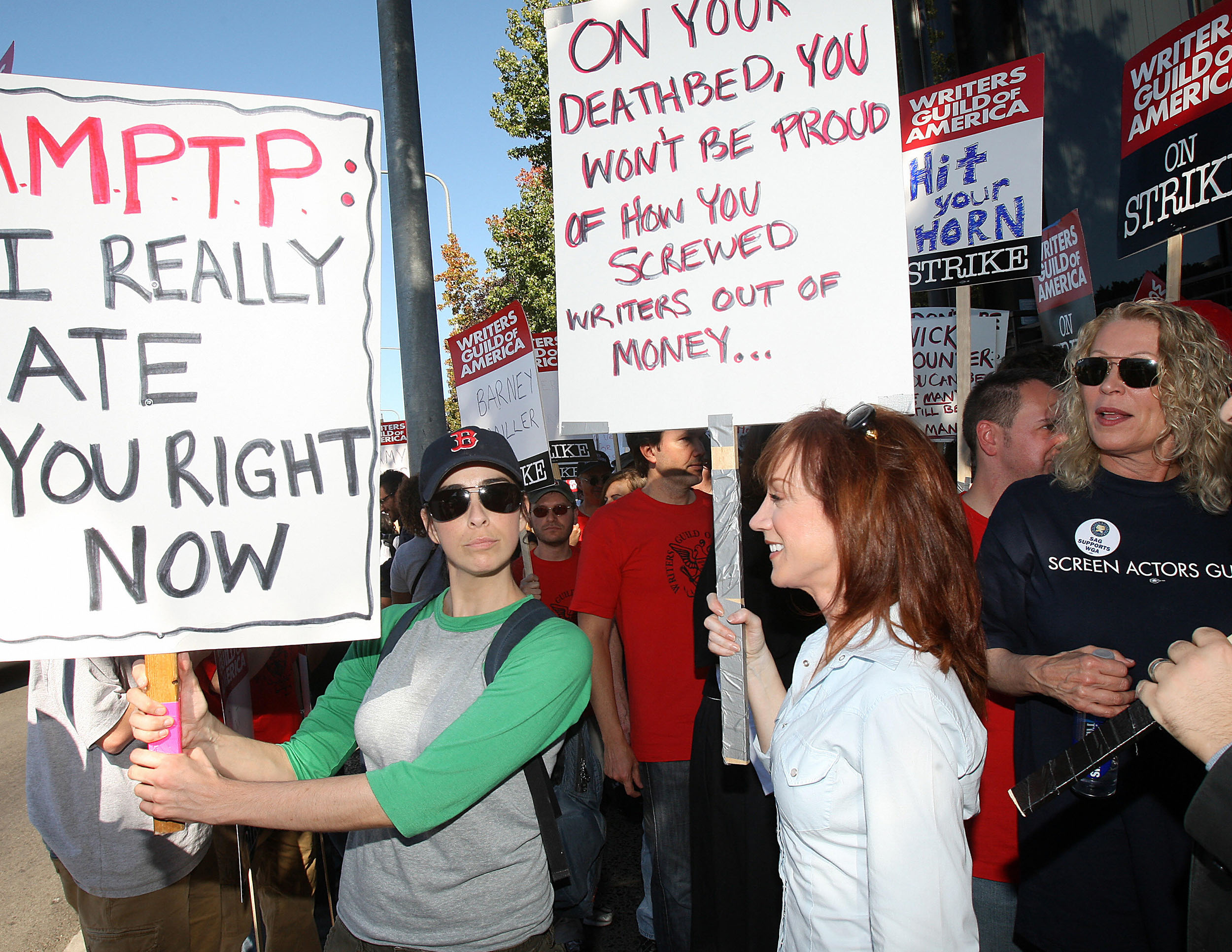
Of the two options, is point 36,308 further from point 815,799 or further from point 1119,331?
point 1119,331

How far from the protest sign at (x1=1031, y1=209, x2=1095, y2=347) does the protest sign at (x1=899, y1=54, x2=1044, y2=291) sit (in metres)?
2.01

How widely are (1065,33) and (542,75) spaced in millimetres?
14678

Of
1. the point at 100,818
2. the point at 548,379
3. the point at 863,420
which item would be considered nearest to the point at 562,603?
the point at 100,818

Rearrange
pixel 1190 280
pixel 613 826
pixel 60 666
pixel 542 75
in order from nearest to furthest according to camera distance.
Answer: pixel 60 666 < pixel 613 826 < pixel 1190 280 < pixel 542 75

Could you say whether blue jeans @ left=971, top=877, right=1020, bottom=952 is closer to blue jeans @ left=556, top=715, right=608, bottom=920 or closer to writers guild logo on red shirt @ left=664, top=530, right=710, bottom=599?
blue jeans @ left=556, top=715, right=608, bottom=920

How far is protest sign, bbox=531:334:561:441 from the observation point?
6.88m

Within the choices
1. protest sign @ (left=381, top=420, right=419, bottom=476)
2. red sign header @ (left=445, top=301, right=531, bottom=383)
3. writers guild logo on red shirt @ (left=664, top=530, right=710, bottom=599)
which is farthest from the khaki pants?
protest sign @ (left=381, top=420, right=419, bottom=476)

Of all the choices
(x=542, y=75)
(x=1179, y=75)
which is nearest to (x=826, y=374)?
(x=1179, y=75)

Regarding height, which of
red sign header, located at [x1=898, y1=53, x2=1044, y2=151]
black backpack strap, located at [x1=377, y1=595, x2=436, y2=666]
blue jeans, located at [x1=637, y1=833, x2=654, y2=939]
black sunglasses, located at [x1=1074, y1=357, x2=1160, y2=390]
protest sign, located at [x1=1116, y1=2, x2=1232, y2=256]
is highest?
red sign header, located at [x1=898, y1=53, x2=1044, y2=151]

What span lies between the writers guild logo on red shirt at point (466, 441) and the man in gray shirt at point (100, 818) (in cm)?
115

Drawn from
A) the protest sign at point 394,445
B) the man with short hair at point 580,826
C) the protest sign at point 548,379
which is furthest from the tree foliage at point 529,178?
the man with short hair at point 580,826

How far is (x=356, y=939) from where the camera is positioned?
5.96ft

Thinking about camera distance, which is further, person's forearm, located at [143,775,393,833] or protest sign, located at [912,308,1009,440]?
protest sign, located at [912,308,1009,440]

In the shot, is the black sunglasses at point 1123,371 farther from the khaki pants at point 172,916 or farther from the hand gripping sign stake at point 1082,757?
the khaki pants at point 172,916
